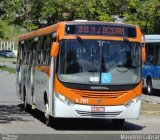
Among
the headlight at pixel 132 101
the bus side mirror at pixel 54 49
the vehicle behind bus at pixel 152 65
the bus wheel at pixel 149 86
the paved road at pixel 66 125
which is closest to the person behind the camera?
the paved road at pixel 66 125

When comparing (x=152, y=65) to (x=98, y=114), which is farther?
(x=152, y=65)

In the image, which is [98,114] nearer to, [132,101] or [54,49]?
[132,101]

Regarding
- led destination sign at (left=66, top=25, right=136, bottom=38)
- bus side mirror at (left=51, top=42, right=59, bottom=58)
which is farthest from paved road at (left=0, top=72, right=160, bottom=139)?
led destination sign at (left=66, top=25, right=136, bottom=38)

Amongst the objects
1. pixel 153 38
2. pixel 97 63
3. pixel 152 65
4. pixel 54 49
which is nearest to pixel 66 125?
pixel 97 63

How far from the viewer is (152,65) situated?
30.8m

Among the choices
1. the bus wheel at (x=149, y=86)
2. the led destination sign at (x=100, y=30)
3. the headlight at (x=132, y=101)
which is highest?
the led destination sign at (x=100, y=30)

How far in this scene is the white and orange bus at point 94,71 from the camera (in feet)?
49.3

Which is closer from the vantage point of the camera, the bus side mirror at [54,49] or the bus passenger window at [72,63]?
the bus side mirror at [54,49]

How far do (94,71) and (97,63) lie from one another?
0.79 ft

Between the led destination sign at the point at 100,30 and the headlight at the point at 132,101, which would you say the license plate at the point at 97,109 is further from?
the led destination sign at the point at 100,30

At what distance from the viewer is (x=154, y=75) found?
30.3m

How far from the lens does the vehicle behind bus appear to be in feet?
98.8

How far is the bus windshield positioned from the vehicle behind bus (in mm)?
14445

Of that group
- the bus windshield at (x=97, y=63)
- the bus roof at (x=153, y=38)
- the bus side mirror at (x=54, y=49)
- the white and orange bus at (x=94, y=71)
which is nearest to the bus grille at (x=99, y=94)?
the white and orange bus at (x=94, y=71)
